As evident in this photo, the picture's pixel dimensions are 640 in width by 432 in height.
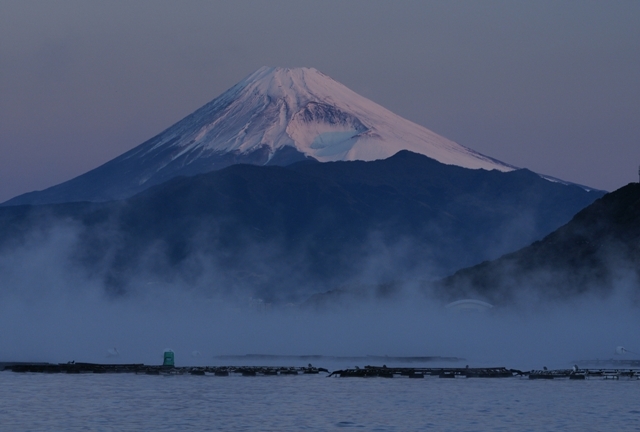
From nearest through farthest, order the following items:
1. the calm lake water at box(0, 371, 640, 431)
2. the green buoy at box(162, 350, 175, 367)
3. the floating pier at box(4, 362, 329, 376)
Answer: the calm lake water at box(0, 371, 640, 431) → the floating pier at box(4, 362, 329, 376) → the green buoy at box(162, 350, 175, 367)

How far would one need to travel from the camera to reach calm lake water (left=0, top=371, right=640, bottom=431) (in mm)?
64812

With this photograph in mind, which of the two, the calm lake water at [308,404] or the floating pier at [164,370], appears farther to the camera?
the floating pier at [164,370]

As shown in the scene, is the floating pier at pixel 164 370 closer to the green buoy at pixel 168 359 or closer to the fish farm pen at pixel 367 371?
the fish farm pen at pixel 367 371

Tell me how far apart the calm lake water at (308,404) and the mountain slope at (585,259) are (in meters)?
59.1

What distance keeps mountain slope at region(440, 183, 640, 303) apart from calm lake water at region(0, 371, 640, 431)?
59.1m

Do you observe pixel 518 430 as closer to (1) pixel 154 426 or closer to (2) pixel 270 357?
(1) pixel 154 426

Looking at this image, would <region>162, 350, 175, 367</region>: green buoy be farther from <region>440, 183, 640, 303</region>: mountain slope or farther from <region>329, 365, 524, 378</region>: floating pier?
<region>440, 183, 640, 303</region>: mountain slope

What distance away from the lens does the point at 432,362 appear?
129 meters

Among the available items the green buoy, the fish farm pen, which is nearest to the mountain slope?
the fish farm pen

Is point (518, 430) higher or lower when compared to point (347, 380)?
lower

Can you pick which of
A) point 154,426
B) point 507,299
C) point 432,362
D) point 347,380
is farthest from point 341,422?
point 507,299

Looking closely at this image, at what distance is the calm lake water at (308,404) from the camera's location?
64.8 metres

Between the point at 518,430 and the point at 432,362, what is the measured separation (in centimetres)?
6635

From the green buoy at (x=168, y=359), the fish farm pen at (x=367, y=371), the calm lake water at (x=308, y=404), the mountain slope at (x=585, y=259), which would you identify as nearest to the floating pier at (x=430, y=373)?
the fish farm pen at (x=367, y=371)
